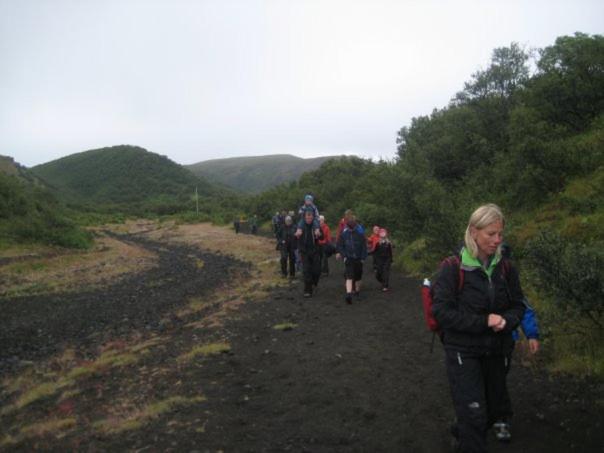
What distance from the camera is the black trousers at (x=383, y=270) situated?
41.8 feet

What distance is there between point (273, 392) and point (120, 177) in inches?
6083

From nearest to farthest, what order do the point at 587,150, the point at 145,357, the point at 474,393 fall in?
1. the point at 474,393
2. the point at 145,357
3. the point at 587,150

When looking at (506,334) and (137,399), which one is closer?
(506,334)

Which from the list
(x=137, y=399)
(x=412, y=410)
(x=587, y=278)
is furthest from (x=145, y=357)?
(x=587, y=278)

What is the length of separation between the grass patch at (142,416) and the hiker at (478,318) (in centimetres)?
356

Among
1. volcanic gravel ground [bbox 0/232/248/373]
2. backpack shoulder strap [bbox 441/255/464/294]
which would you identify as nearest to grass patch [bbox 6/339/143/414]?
volcanic gravel ground [bbox 0/232/248/373]

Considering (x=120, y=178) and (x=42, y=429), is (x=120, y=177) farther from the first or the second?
(x=42, y=429)

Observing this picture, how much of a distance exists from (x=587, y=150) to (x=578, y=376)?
11346mm

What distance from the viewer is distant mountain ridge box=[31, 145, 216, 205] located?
5428 inches

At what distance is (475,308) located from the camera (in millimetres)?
3736

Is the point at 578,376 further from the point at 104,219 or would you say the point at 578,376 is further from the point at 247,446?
the point at 104,219

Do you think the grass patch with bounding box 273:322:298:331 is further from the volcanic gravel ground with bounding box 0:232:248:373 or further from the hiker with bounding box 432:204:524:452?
the hiker with bounding box 432:204:524:452

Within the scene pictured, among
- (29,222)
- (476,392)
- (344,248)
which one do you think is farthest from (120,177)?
(476,392)

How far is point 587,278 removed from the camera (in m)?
5.29
